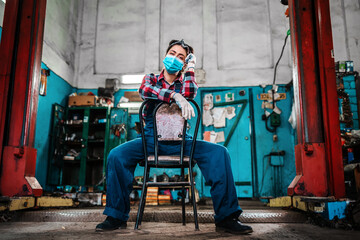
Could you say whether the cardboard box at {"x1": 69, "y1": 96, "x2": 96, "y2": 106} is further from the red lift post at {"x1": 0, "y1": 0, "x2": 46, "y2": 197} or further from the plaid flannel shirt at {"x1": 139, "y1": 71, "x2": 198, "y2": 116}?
the plaid flannel shirt at {"x1": 139, "y1": 71, "x2": 198, "y2": 116}

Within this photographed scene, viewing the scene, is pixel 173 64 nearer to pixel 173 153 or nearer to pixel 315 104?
pixel 173 153

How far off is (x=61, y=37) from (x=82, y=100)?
1559 mm

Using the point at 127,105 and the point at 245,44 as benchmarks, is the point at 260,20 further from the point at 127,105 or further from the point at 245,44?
the point at 127,105

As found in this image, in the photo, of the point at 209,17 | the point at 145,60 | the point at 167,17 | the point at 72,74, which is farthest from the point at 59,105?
the point at 209,17

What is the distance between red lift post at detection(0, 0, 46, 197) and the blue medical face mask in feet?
5.19

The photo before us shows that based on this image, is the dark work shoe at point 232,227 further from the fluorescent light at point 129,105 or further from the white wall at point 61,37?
the white wall at point 61,37

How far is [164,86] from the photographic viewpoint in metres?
2.32

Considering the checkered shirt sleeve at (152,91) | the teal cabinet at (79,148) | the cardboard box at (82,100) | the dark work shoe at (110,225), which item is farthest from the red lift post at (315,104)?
the cardboard box at (82,100)

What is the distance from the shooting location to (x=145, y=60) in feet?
22.0

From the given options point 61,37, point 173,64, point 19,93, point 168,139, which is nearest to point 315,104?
point 173,64

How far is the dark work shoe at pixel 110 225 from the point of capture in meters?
1.85

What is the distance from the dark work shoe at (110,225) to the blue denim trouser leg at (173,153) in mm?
42

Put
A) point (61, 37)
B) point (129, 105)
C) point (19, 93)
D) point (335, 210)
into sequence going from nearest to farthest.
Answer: point (335, 210) → point (19, 93) → point (61, 37) → point (129, 105)

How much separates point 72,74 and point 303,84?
5576mm
